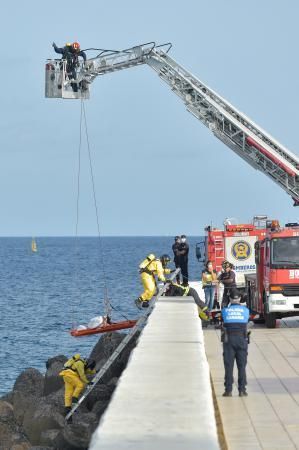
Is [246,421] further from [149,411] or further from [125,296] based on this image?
[125,296]

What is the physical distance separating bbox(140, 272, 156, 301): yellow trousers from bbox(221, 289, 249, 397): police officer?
10984mm

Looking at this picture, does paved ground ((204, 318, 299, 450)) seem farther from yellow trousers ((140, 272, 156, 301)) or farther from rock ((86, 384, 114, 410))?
rock ((86, 384, 114, 410))

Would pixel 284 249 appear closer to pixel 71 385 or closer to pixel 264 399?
pixel 71 385

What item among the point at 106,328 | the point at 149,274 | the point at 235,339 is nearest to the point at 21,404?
the point at 106,328

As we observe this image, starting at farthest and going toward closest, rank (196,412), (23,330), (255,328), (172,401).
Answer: (23,330) < (255,328) < (172,401) < (196,412)

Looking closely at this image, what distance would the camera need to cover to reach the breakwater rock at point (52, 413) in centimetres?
2058

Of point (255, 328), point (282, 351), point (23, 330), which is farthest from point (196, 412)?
point (23, 330)

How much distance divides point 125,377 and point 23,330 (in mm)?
49844

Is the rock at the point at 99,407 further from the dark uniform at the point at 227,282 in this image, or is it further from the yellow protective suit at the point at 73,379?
the dark uniform at the point at 227,282

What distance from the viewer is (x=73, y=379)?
24422 mm

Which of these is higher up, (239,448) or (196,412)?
(196,412)

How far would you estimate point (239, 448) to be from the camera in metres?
13.8

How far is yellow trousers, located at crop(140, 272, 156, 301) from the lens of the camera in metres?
29.1

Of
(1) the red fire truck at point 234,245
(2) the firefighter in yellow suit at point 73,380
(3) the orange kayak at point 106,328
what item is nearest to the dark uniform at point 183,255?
(1) the red fire truck at point 234,245
